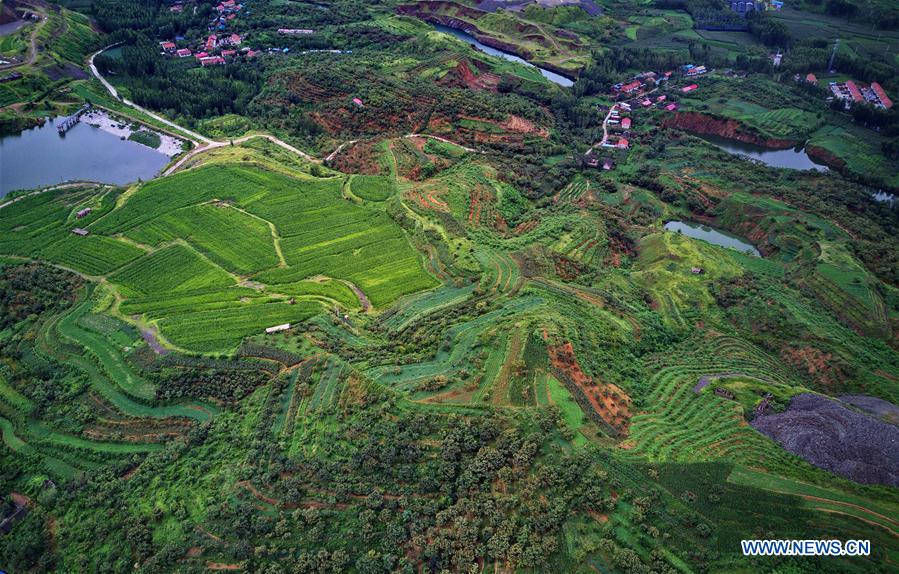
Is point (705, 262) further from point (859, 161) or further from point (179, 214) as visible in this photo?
point (179, 214)

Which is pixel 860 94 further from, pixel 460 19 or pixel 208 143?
pixel 208 143

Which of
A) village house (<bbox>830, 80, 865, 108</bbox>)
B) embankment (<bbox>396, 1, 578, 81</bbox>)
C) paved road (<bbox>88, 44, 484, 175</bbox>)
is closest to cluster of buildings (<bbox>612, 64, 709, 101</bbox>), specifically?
village house (<bbox>830, 80, 865, 108</bbox>)

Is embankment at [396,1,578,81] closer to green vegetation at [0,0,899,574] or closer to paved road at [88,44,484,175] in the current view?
green vegetation at [0,0,899,574]

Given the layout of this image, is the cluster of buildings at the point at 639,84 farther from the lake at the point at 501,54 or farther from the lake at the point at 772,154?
the lake at the point at 772,154

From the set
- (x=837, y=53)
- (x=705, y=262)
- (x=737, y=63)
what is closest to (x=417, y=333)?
(x=705, y=262)

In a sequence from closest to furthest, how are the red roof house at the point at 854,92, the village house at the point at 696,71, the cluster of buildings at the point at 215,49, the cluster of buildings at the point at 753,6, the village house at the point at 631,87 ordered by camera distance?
1. the red roof house at the point at 854,92
2. the village house at the point at 631,87
3. the cluster of buildings at the point at 215,49
4. the village house at the point at 696,71
5. the cluster of buildings at the point at 753,6

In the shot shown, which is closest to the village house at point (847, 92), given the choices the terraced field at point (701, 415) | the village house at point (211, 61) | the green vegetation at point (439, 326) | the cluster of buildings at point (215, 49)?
the green vegetation at point (439, 326)

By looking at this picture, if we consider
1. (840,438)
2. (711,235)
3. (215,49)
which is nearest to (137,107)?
(215,49)
